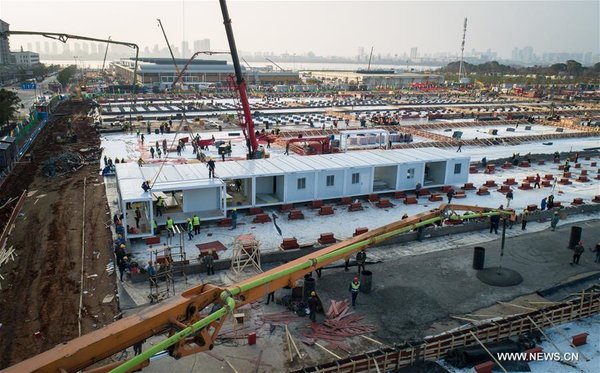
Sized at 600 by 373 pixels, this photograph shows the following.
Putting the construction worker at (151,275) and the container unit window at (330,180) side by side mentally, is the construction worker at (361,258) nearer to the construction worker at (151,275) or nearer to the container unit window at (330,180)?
the construction worker at (151,275)

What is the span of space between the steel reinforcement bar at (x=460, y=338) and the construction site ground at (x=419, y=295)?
1.01 meters

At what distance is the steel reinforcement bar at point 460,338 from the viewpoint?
13414mm

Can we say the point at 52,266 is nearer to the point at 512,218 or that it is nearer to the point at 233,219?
the point at 233,219

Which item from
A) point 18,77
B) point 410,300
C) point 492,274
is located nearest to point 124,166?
point 410,300

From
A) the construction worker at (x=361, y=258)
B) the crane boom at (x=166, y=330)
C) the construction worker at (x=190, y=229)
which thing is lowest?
the construction worker at (x=190, y=229)

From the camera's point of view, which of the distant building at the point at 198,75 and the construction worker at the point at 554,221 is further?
the distant building at the point at 198,75

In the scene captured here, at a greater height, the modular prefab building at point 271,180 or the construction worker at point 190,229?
the modular prefab building at point 271,180

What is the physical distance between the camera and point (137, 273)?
19.4 meters

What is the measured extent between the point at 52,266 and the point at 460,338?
1716 cm

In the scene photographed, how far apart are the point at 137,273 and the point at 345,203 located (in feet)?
50.3

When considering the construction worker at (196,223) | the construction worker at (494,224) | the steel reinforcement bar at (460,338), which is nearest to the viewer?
the steel reinforcement bar at (460,338)

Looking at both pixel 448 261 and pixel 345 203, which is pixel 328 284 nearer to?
pixel 448 261

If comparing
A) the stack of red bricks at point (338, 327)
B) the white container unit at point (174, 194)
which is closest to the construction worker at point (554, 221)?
the stack of red bricks at point (338, 327)
